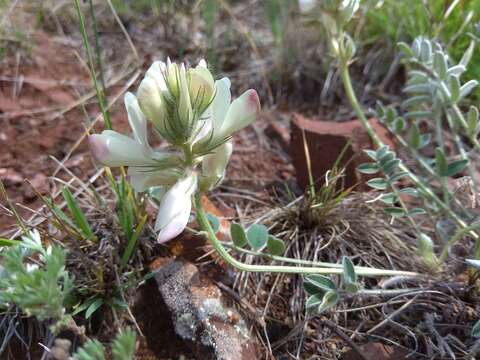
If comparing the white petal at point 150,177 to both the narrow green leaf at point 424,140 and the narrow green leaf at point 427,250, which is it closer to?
the narrow green leaf at point 427,250

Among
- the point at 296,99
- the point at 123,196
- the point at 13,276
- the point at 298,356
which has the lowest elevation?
the point at 298,356

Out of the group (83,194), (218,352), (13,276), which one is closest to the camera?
(13,276)

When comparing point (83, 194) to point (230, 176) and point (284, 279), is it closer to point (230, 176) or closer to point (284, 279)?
point (230, 176)

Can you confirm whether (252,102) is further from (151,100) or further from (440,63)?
(440,63)

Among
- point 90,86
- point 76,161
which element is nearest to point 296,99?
point 90,86

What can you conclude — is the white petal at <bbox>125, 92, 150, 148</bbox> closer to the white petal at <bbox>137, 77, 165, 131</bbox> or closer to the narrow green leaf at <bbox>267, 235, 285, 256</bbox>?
the white petal at <bbox>137, 77, 165, 131</bbox>

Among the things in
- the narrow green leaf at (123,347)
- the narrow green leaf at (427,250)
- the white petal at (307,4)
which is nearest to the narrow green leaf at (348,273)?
the narrow green leaf at (427,250)

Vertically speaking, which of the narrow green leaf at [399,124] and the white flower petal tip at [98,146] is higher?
the white flower petal tip at [98,146]
